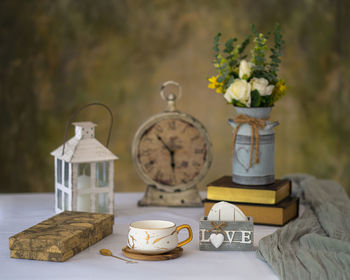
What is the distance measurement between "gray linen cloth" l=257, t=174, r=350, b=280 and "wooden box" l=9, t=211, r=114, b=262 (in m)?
0.45

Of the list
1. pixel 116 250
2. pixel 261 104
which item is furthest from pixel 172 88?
pixel 116 250

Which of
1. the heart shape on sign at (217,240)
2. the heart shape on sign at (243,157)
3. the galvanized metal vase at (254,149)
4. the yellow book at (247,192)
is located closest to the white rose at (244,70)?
the galvanized metal vase at (254,149)

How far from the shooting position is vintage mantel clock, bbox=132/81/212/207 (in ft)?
6.86

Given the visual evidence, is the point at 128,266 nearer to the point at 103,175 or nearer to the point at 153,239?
the point at 153,239

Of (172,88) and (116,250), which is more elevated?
(172,88)

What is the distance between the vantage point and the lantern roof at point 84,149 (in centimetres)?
180

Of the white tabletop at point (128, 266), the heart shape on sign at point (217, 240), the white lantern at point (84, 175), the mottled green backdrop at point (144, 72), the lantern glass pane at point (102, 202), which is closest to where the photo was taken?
the white tabletop at point (128, 266)

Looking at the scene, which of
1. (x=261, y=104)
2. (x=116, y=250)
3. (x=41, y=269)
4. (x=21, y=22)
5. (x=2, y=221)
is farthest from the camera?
(x=21, y=22)

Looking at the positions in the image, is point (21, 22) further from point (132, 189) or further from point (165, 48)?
point (132, 189)

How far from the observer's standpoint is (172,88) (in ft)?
14.6

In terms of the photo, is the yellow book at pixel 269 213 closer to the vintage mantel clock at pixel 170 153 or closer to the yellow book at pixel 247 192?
the yellow book at pixel 247 192

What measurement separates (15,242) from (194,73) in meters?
3.22

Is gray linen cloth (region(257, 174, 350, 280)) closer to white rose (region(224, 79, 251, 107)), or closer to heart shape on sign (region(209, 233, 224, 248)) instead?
heart shape on sign (region(209, 233, 224, 248))

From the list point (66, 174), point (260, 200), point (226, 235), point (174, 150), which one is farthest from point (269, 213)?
point (66, 174)
